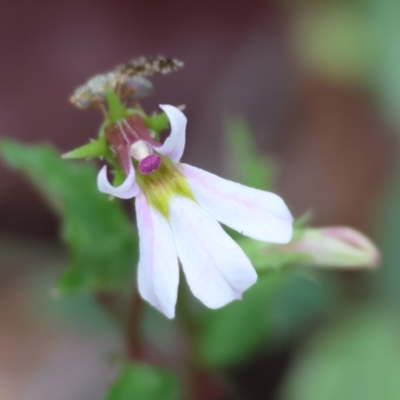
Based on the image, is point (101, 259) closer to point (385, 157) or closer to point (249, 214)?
point (249, 214)

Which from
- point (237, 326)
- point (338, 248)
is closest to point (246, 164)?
point (237, 326)

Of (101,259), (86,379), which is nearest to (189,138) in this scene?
(86,379)

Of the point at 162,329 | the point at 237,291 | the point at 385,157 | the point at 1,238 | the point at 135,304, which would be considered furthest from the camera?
the point at 385,157

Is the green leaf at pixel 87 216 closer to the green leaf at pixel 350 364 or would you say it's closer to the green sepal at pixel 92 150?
the green sepal at pixel 92 150

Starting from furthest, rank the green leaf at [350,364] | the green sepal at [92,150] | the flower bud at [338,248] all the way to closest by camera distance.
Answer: the green leaf at [350,364] < the flower bud at [338,248] < the green sepal at [92,150]

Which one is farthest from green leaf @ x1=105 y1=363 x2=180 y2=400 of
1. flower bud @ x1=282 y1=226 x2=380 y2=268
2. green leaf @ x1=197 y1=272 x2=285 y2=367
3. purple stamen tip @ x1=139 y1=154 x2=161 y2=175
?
purple stamen tip @ x1=139 y1=154 x2=161 y2=175

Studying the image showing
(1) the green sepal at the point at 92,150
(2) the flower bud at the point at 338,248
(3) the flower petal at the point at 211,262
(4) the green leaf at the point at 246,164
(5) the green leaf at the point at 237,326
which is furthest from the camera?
(4) the green leaf at the point at 246,164

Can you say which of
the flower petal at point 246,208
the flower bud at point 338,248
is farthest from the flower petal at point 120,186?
the flower bud at point 338,248
